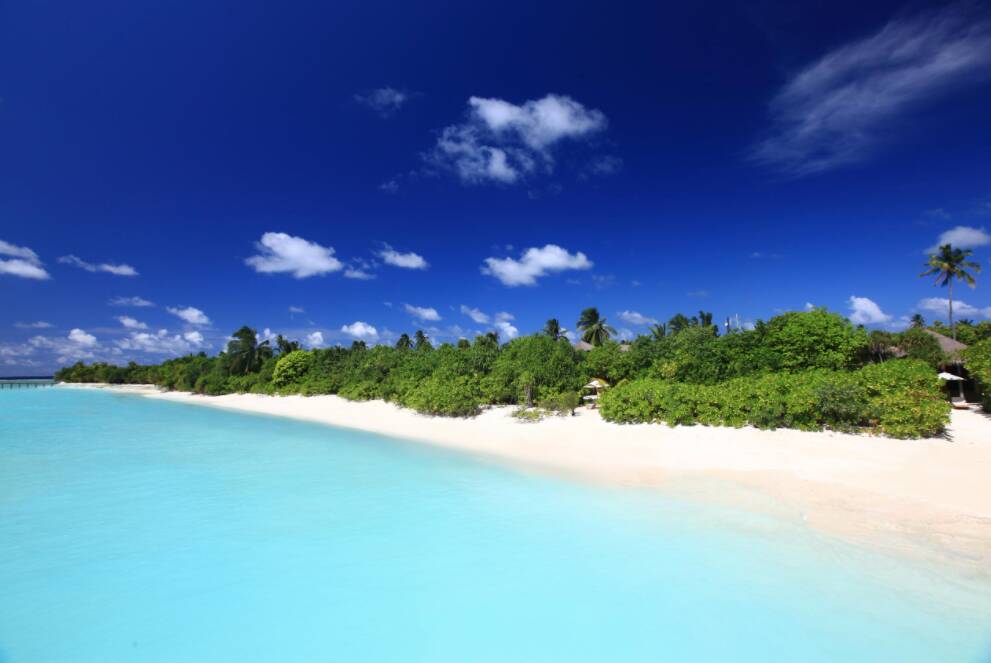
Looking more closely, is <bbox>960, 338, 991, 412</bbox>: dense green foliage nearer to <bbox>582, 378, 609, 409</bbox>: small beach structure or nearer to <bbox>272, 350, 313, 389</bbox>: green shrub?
<bbox>582, 378, 609, 409</bbox>: small beach structure

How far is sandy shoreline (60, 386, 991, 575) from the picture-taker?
756cm

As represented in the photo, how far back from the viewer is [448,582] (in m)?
Result: 6.41

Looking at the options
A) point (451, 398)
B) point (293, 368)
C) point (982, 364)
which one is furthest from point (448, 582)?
point (293, 368)

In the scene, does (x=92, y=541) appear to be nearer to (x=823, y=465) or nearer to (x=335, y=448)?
(x=335, y=448)

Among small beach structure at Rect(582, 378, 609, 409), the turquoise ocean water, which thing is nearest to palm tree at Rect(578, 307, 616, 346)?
small beach structure at Rect(582, 378, 609, 409)

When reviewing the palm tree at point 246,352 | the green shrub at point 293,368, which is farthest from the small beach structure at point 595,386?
the palm tree at point 246,352

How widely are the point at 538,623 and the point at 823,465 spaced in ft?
30.6

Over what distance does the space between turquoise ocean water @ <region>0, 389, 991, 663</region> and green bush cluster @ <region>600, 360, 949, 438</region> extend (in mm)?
6343

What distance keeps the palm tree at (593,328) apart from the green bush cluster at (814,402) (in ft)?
107

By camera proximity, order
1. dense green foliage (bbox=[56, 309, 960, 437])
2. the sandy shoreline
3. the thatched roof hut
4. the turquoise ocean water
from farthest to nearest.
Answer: the thatched roof hut
dense green foliage (bbox=[56, 309, 960, 437])
the sandy shoreline
the turquoise ocean water

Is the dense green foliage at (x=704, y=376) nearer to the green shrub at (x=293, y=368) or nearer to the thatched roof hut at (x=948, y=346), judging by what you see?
the thatched roof hut at (x=948, y=346)

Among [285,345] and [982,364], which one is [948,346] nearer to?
[982,364]

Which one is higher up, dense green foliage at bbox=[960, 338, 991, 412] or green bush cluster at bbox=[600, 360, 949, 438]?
dense green foliage at bbox=[960, 338, 991, 412]

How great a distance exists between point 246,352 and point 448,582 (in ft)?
164
